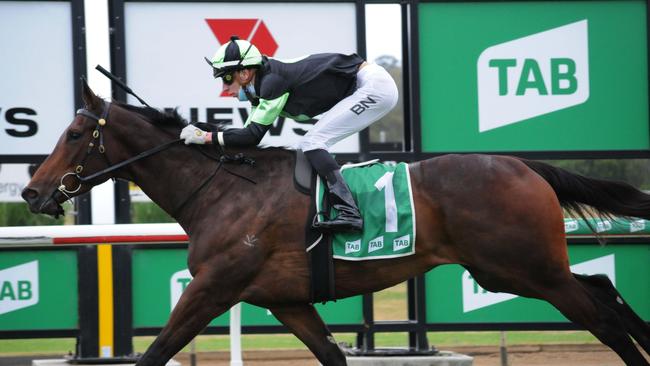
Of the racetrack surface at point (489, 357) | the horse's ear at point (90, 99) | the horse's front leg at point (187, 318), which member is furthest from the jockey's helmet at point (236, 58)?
the racetrack surface at point (489, 357)

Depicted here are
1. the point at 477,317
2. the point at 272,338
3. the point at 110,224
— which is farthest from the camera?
the point at 272,338

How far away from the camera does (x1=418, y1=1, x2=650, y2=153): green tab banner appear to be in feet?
24.0

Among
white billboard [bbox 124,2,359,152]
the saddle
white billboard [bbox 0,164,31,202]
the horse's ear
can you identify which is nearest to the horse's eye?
the horse's ear

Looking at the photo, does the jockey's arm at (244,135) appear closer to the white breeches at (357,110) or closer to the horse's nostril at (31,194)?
the white breeches at (357,110)

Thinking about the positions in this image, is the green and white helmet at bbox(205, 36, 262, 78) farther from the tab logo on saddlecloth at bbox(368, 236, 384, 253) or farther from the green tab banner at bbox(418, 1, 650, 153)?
the green tab banner at bbox(418, 1, 650, 153)

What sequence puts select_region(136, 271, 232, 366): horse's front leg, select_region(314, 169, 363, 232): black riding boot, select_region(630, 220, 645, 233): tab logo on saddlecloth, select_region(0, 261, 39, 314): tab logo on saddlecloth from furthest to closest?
select_region(0, 261, 39, 314): tab logo on saddlecloth, select_region(630, 220, 645, 233): tab logo on saddlecloth, select_region(314, 169, 363, 232): black riding boot, select_region(136, 271, 232, 366): horse's front leg

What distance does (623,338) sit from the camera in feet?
17.5

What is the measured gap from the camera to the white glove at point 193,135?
18.1 feet

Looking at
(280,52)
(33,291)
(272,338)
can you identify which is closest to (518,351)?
(272,338)

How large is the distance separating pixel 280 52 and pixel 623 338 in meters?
3.14

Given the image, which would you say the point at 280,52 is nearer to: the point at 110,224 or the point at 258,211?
the point at 110,224

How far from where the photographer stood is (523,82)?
735 cm

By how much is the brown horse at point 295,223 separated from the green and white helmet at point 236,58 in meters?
0.43

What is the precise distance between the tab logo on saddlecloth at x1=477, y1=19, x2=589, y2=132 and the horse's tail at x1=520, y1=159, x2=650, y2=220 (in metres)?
1.70
